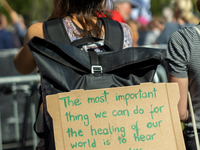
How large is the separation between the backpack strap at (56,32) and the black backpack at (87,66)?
5.0 inches

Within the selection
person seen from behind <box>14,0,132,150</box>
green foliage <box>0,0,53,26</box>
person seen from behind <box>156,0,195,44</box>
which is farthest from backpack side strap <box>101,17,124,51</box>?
green foliage <box>0,0,53,26</box>

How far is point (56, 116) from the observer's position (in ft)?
5.09

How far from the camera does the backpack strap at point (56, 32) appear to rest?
6.05ft

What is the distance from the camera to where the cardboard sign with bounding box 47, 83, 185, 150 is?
1.55 meters

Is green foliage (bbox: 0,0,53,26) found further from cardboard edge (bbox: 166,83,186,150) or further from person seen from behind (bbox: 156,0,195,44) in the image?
cardboard edge (bbox: 166,83,186,150)

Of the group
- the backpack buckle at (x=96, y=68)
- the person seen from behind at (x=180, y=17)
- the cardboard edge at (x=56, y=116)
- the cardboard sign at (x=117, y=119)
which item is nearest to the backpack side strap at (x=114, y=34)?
the backpack buckle at (x=96, y=68)

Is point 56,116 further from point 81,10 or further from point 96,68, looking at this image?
point 81,10

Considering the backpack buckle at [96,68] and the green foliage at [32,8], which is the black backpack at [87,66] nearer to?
the backpack buckle at [96,68]

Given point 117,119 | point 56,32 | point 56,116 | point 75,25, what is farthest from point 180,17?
point 56,116

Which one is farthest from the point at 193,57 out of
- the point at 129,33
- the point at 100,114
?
the point at 100,114

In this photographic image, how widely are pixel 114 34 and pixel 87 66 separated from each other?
39 centimetres

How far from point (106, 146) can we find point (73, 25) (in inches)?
33.2

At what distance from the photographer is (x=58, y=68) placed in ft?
5.37

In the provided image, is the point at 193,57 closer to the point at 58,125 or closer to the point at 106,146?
the point at 106,146
